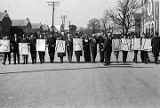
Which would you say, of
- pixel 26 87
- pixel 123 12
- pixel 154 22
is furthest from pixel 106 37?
pixel 123 12

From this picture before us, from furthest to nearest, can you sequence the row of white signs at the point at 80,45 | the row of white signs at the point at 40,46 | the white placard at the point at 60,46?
the white placard at the point at 60,46
the row of white signs at the point at 80,45
the row of white signs at the point at 40,46

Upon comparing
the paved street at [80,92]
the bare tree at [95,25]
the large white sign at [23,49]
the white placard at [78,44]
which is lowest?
the paved street at [80,92]

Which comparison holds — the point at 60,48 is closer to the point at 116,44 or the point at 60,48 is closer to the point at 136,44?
the point at 116,44

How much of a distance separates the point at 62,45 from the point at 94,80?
9.09m

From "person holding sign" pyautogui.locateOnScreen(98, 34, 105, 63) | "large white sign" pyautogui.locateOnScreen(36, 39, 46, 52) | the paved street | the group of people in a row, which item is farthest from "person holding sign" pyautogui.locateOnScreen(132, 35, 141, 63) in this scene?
the paved street

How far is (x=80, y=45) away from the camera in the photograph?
2092 cm

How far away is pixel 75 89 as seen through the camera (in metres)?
10.1

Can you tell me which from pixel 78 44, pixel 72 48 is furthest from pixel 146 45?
pixel 72 48

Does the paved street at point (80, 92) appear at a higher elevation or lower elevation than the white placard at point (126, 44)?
lower

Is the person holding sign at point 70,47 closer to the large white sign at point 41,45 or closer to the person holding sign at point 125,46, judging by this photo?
the large white sign at point 41,45

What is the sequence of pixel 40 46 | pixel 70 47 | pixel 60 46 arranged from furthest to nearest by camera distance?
1. pixel 60 46
2. pixel 70 47
3. pixel 40 46

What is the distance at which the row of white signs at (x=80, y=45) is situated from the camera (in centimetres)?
1997

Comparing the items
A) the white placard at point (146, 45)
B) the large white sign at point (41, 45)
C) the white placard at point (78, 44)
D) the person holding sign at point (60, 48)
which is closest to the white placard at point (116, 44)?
the white placard at point (146, 45)

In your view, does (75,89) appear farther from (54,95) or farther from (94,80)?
(94,80)
